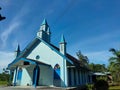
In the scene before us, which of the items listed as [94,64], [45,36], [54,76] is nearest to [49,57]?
[54,76]

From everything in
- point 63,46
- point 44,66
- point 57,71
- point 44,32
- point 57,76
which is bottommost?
point 57,76

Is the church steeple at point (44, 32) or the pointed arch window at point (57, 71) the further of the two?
the church steeple at point (44, 32)

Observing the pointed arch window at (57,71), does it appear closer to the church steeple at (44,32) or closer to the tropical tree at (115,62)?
the church steeple at (44,32)

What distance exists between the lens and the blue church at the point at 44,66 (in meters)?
21.9

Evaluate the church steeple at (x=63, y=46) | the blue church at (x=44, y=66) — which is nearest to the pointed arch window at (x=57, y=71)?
the blue church at (x=44, y=66)

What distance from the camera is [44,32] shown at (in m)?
26.1

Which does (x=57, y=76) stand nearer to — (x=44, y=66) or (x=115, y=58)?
(x=44, y=66)

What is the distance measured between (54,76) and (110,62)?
16.3 m

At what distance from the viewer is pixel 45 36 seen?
26.5m

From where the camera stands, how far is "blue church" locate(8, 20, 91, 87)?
21.9 m

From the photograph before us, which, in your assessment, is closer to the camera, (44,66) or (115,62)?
(44,66)

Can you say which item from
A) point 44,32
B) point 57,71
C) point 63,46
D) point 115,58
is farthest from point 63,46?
point 115,58

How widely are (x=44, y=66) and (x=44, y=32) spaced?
19.6 feet

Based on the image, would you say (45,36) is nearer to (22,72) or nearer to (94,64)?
(22,72)
